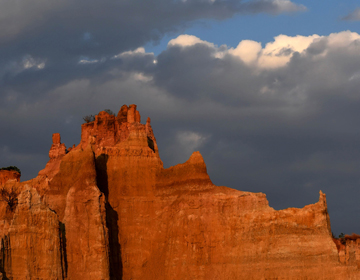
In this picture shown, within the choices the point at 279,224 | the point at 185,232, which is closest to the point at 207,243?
the point at 185,232

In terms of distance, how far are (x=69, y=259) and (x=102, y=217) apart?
172 inches

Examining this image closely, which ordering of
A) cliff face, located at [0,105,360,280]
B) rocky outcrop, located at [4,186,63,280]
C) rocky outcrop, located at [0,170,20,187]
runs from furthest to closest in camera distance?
1. rocky outcrop, located at [0,170,20,187]
2. cliff face, located at [0,105,360,280]
3. rocky outcrop, located at [4,186,63,280]

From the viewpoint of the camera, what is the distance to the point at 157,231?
66.1m

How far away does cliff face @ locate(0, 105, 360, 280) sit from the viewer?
6219 cm

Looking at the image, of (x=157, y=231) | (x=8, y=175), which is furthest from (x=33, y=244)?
(x=8, y=175)

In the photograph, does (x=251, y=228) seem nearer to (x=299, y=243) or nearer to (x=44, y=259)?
(x=299, y=243)

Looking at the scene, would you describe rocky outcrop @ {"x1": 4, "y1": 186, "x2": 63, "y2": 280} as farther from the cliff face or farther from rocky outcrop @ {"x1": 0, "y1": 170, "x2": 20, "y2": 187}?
rocky outcrop @ {"x1": 0, "y1": 170, "x2": 20, "y2": 187}

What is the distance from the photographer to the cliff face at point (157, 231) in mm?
62188

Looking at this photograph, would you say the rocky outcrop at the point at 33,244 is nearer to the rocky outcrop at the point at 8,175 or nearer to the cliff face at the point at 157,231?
the cliff face at the point at 157,231

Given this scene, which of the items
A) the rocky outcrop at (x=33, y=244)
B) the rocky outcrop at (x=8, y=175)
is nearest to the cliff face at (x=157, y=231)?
the rocky outcrop at (x=33, y=244)

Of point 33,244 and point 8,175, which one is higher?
point 8,175

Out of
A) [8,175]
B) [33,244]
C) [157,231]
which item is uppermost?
[8,175]

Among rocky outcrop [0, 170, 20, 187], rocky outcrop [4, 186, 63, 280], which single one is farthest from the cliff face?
rocky outcrop [0, 170, 20, 187]

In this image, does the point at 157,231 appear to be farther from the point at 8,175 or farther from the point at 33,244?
the point at 8,175
